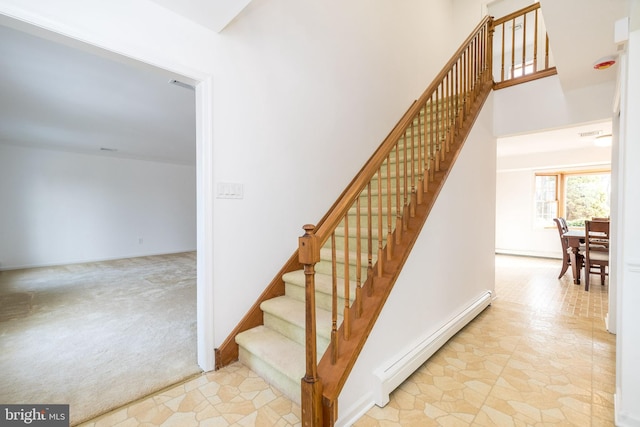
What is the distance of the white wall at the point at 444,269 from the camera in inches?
61.4

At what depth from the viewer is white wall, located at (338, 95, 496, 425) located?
156 cm

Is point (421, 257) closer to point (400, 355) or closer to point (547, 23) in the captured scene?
point (400, 355)

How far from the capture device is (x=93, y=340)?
2242mm

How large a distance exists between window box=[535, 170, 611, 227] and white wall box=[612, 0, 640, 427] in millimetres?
5916

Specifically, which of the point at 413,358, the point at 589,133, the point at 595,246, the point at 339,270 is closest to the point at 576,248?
the point at 595,246

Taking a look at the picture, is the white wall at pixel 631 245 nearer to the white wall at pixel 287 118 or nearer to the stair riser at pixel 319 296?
the stair riser at pixel 319 296

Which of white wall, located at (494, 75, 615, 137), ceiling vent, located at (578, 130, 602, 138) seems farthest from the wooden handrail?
ceiling vent, located at (578, 130, 602, 138)

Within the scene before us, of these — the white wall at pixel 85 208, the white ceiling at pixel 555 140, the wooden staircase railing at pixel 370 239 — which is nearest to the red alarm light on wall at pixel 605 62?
the wooden staircase railing at pixel 370 239

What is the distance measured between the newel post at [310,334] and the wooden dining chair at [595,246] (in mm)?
3905

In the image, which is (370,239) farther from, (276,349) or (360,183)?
(276,349)

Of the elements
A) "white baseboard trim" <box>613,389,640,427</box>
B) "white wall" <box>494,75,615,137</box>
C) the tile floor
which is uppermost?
"white wall" <box>494,75,615,137</box>

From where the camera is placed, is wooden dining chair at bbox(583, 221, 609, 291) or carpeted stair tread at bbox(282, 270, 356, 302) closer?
carpeted stair tread at bbox(282, 270, 356, 302)

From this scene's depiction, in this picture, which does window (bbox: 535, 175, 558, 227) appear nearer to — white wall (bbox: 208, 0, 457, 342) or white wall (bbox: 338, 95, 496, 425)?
white wall (bbox: 338, 95, 496, 425)

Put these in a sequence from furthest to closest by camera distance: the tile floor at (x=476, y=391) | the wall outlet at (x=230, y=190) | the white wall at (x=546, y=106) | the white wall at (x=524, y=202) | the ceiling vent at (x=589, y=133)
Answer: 1. the white wall at (x=524, y=202)
2. the ceiling vent at (x=589, y=133)
3. the white wall at (x=546, y=106)
4. the wall outlet at (x=230, y=190)
5. the tile floor at (x=476, y=391)
